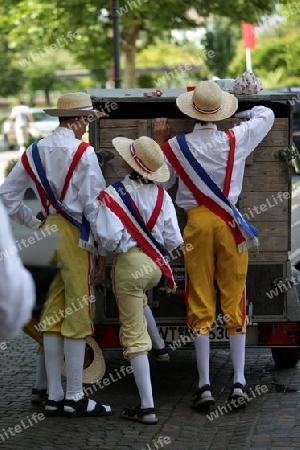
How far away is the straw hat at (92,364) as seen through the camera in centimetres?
702

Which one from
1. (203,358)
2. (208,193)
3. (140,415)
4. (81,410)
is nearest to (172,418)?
(140,415)

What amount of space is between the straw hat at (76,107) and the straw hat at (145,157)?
0.99ft

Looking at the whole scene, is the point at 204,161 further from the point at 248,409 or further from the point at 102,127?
the point at 248,409

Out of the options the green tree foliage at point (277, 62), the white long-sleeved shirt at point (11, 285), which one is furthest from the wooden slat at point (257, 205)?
the green tree foliage at point (277, 62)

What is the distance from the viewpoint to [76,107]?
22.8ft

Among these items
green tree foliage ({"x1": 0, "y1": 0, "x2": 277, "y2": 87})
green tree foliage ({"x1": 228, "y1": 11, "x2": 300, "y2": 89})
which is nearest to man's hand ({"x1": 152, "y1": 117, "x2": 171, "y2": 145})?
green tree foliage ({"x1": 0, "y1": 0, "x2": 277, "y2": 87})

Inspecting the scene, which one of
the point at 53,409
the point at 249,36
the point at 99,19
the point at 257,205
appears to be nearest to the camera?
the point at 53,409

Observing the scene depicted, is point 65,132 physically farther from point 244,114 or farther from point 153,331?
point 153,331

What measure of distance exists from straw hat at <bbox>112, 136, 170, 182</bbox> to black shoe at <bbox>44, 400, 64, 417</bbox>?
1617 mm

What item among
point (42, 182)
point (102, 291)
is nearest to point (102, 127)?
point (42, 182)

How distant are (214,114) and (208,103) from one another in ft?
0.32

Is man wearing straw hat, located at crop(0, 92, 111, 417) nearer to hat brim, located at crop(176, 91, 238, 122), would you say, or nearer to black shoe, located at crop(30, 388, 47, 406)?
black shoe, located at crop(30, 388, 47, 406)

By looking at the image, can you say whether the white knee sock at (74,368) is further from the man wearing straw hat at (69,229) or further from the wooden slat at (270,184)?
the wooden slat at (270,184)

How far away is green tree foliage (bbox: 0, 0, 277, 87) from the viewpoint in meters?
22.8
